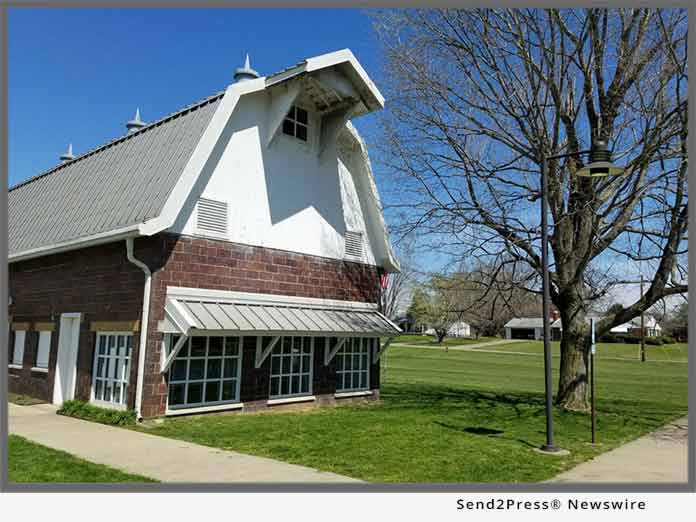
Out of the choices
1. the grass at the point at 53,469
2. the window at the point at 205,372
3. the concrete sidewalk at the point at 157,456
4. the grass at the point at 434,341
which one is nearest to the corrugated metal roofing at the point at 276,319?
the window at the point at 205,372

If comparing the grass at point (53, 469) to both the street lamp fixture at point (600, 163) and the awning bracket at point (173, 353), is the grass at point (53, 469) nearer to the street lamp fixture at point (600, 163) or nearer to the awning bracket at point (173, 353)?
the awning bracket at point (173, 353)

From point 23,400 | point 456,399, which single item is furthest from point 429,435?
point 23,400

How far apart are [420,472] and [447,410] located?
7.29 meters

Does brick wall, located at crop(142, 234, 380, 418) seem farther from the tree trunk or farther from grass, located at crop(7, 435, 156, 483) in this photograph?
the tree trunk

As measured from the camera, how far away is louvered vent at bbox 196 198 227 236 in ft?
39.4

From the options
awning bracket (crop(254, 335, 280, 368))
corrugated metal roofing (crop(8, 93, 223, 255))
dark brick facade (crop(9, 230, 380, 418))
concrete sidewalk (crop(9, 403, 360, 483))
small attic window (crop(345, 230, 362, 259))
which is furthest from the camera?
small attic window (crop(345, 230, 362, 259))

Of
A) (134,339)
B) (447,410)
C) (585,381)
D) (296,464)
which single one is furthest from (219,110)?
(585,381)

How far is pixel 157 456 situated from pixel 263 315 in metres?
4.79

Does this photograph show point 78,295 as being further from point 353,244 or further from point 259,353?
point 353,244

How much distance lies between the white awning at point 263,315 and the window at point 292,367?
0.85m

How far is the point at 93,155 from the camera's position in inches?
619

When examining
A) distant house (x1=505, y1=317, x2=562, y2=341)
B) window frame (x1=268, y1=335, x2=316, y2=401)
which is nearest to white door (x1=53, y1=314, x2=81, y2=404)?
window frame (x1=268, y1=335, x2=316, y2=401)

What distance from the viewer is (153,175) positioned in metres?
12.0

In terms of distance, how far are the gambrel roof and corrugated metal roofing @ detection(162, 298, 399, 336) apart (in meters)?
1.75
